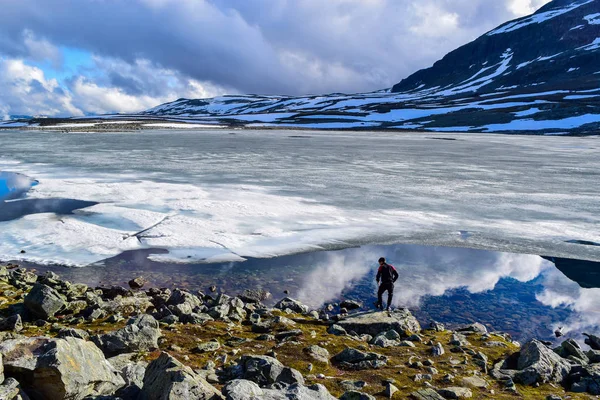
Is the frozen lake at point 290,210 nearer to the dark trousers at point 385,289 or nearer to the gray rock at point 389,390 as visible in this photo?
the dark trousers at point 385,289

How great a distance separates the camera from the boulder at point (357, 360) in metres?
7.28

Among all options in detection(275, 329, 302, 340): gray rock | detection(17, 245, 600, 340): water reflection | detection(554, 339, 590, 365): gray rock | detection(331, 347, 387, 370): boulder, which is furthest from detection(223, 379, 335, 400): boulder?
detection(17, 245, 600, 340): water reflection

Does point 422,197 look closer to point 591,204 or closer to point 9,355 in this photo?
point 591,204

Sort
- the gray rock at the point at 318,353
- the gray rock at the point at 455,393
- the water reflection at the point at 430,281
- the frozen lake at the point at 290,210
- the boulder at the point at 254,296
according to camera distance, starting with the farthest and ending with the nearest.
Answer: the frozen lake at the point at 290,210
the boulder at the point at 254,296
the water reflection at the point at 430,281
the gray rock at the point at 318,353
the gray rock at the point at 455,393

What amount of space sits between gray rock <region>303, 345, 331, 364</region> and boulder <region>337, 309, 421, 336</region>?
1508 millimetres

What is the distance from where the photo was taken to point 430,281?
12523 millimetres

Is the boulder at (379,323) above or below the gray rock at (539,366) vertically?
below

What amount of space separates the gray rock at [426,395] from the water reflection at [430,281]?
13.6ft

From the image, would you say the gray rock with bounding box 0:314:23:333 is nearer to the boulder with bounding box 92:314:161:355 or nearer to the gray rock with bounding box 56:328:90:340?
the gray rock with bounding box 56:328:90:340

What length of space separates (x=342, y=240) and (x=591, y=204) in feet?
42.3

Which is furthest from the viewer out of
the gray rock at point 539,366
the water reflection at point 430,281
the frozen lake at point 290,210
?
the frozen lake at point 290,210

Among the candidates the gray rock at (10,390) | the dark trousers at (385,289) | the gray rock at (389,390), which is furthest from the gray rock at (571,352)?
the gray rock at (10,390)

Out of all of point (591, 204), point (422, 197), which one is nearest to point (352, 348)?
point (422, 197)

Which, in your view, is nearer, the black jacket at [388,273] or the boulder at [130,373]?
the boulder at [130,373]
